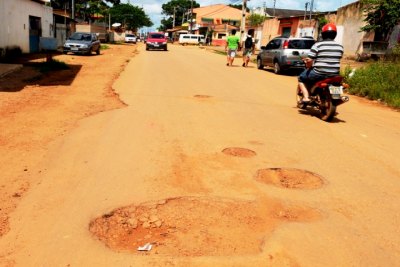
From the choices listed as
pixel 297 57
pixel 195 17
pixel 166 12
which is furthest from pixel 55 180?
pixel 166 12

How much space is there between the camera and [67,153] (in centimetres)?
537

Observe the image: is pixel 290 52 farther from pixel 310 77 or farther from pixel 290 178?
pixel 290 178

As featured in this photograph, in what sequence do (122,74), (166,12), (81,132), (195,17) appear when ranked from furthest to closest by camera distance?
(166,12)
(195,17)
(122,74)
(81,132)

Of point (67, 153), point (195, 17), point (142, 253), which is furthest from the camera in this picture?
point (195, 17)

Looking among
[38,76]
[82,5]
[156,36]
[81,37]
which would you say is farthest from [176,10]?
[38,76]

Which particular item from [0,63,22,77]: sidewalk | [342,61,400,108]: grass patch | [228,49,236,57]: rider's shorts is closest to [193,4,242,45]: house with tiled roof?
[228,49,236,57]: rider's shorts

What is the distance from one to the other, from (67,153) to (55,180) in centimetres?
97

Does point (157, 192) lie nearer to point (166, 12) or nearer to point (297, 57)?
point (297, 57)

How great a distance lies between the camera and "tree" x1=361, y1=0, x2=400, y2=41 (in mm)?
19781

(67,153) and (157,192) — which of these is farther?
(67,153)

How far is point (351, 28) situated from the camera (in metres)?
25.8

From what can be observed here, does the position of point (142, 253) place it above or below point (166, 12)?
below

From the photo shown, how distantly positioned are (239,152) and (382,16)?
18.9 meters

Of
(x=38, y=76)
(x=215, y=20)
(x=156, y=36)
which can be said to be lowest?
(x=38, y=76)
